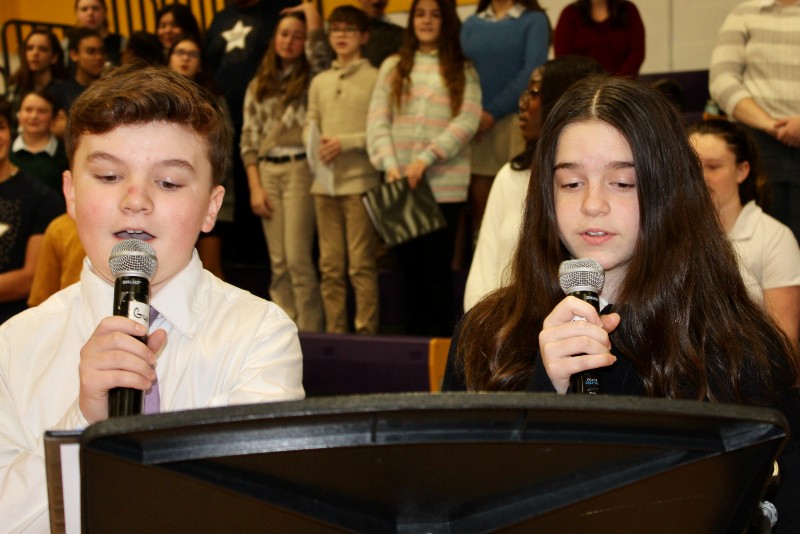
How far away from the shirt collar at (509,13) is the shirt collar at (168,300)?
3.73 metres

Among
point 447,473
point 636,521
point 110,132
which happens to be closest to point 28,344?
point 110,132

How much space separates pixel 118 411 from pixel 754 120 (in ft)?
12.4

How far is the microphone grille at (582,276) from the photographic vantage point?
1.50 m

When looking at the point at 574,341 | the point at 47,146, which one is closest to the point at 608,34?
the point at 47,146

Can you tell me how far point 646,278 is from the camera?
182cm

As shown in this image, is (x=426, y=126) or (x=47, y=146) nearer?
(x=426, y=126)

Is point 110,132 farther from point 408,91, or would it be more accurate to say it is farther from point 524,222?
point 408,91

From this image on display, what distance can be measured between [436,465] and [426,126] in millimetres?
4043

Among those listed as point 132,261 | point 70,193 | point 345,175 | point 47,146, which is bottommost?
point 132,261

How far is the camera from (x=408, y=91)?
491cm

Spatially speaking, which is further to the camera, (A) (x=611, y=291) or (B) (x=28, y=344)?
(A) (x=611, y=291)

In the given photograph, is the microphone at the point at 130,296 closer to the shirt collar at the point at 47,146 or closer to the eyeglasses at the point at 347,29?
the eyeglasses at the point at 347,29

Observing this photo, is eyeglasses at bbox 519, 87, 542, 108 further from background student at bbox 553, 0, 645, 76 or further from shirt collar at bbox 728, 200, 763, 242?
background student at bbox 553, 0, 645, 76

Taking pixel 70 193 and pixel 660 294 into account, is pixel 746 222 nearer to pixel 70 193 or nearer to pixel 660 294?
pixel 660 294
